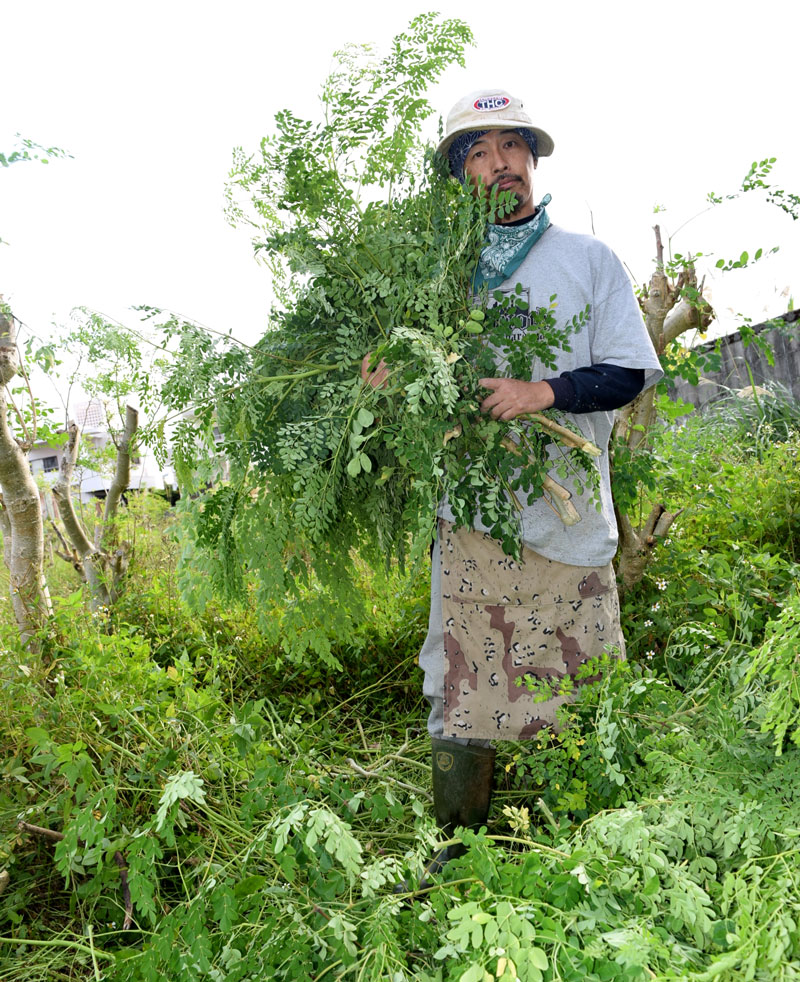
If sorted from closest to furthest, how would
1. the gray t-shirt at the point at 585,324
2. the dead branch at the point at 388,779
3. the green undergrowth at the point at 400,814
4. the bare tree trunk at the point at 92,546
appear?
the green undergrowth at the point at 400,814
the gray t-shirt at the point at 585,324
the dead branch at the point at 388,779
the bare tree trunk at the point at 92,546

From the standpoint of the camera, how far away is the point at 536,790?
100 inches

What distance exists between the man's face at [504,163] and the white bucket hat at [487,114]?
32 mm

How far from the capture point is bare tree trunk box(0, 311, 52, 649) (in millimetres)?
2801

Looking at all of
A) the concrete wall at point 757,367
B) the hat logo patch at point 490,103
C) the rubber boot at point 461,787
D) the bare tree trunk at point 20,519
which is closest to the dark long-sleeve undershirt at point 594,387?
the hat logo patch at point 490,103

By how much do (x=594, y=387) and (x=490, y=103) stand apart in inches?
34.6

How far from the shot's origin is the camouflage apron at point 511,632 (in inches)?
87.0

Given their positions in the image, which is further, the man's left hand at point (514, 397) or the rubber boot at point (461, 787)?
the rubber boot at point (461, 787)

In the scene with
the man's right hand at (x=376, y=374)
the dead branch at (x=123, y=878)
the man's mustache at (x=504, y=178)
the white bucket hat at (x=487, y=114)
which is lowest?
the dead branch at (x=123, y=878)

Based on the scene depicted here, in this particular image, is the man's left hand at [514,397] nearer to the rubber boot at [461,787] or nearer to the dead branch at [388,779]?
the rubber boot at [461,787]

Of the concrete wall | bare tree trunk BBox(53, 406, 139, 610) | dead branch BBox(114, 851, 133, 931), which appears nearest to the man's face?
dead branch BBox(114, 851, 133, 931)

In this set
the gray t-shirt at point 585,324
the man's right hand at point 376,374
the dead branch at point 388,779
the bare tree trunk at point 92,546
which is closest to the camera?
the man's right hand at point 376,374

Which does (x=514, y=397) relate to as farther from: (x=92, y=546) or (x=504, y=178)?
(x=92, y=546)

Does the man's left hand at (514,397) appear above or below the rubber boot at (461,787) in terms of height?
above

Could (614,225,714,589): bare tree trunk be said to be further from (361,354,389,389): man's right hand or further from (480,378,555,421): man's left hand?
(361,354,389,389): man's right hand
